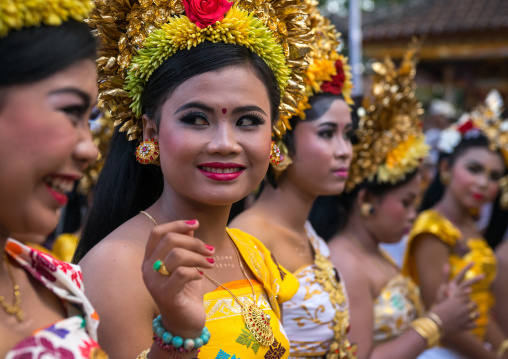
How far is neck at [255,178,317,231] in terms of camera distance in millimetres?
3230

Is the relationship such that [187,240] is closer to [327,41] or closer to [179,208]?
[179,208]

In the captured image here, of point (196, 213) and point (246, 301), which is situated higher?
point (196, 213)

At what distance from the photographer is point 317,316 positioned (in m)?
2.95

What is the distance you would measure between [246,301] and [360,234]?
2.09 meters

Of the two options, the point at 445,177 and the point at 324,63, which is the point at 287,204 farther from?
the point at 445,177

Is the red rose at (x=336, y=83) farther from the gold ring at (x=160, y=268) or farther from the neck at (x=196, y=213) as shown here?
the gold ring at (x=160, y=268)

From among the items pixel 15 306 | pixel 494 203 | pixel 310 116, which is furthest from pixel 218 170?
pixel 494 203

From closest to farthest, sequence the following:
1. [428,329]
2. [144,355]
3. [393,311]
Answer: [144,355], [428,329], [393,311]

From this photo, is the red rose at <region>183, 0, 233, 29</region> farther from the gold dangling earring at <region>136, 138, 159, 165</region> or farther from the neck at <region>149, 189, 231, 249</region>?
the neck at <region>149, 189, 231, 249</region>

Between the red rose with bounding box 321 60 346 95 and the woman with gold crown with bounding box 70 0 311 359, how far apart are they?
89cm

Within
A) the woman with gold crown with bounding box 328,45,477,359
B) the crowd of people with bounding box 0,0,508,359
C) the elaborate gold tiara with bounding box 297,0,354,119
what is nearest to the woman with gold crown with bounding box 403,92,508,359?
the crowd of people with bounding box 0,0,508,359

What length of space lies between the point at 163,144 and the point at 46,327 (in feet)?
2.75

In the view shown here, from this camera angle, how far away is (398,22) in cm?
1178

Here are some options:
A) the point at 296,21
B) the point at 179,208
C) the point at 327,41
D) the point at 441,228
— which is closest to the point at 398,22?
the point at 441,228
